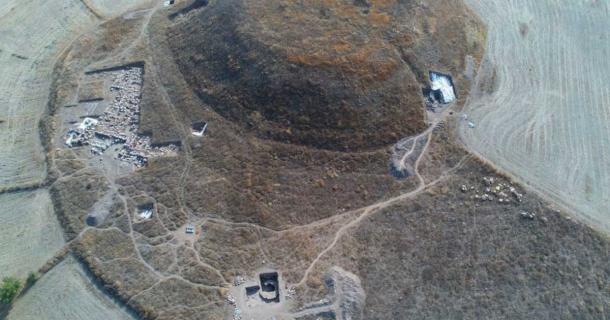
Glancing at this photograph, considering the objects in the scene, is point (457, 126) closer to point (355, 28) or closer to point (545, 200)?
point (545, 200)

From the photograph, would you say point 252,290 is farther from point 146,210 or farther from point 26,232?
point 26,232

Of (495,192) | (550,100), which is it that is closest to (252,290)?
(495,192)

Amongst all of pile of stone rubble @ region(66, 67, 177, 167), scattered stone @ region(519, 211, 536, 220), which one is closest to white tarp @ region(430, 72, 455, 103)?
scattered stone @ region(519, 211, 536, 220)

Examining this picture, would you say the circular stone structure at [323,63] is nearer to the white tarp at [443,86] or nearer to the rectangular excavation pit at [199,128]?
the white tarp at [443,86]

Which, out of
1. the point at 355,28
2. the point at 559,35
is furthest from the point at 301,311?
the point at 559,35

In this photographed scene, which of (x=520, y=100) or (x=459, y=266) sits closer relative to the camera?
(x=459, y=266)

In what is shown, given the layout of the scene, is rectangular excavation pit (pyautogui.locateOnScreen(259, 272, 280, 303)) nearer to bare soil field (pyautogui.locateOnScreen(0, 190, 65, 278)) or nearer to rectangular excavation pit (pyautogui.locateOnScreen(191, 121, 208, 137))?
rectangular excavation pit (pyautogui.locateOnScreen(191, 121, 208, 137))

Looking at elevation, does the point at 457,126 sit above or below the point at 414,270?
above
